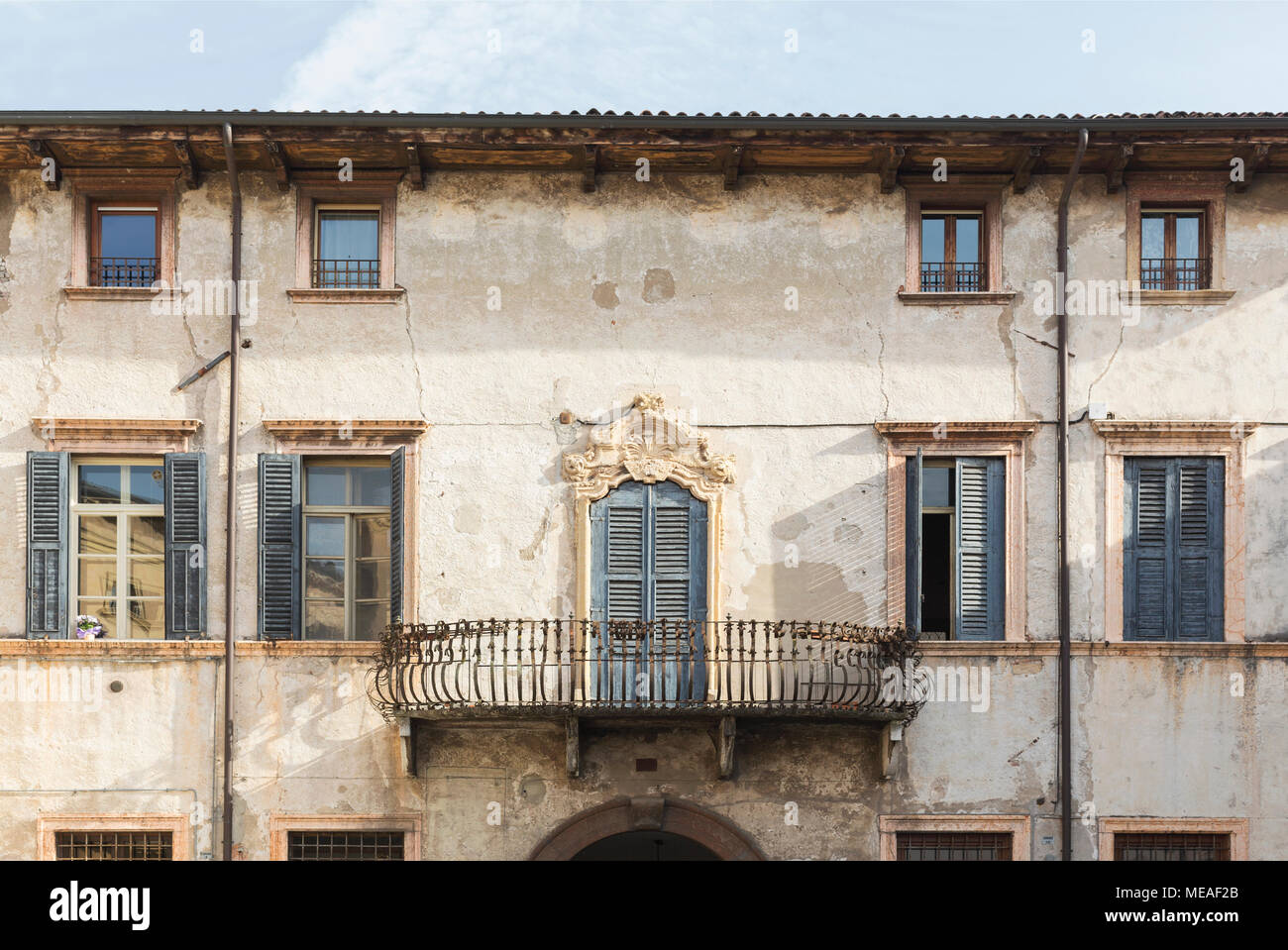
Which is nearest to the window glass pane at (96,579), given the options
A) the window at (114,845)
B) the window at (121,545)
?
the window at (121,545)

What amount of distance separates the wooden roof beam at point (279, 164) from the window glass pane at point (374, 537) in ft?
10.4

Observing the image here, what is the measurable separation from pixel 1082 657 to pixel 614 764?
432 cm

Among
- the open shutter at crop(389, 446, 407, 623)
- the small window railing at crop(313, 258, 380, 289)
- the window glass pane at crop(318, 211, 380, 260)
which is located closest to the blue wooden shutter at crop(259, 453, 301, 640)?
the open shutter at crop(389, 446, 407, 623)

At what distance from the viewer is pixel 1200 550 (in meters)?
14.9

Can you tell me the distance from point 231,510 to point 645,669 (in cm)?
399

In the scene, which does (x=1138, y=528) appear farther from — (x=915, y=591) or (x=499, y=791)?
(x=499, y=791)

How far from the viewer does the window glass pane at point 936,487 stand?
15.1 m

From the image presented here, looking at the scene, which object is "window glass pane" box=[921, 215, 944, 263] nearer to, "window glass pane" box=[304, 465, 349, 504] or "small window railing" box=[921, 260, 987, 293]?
"small window railing" box=[921, 260, 987, 293]

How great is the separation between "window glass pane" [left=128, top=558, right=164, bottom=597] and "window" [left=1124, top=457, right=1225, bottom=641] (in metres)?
8.78

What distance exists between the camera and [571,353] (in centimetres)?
1512

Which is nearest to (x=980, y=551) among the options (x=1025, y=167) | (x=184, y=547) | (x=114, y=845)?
(x=1025, y=167)

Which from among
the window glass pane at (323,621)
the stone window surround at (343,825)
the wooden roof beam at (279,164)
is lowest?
the stone window surround at (343,825)

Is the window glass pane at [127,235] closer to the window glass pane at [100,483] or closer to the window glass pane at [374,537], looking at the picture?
the window glass pane at [100,483]

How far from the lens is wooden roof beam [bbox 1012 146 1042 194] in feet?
48.6
